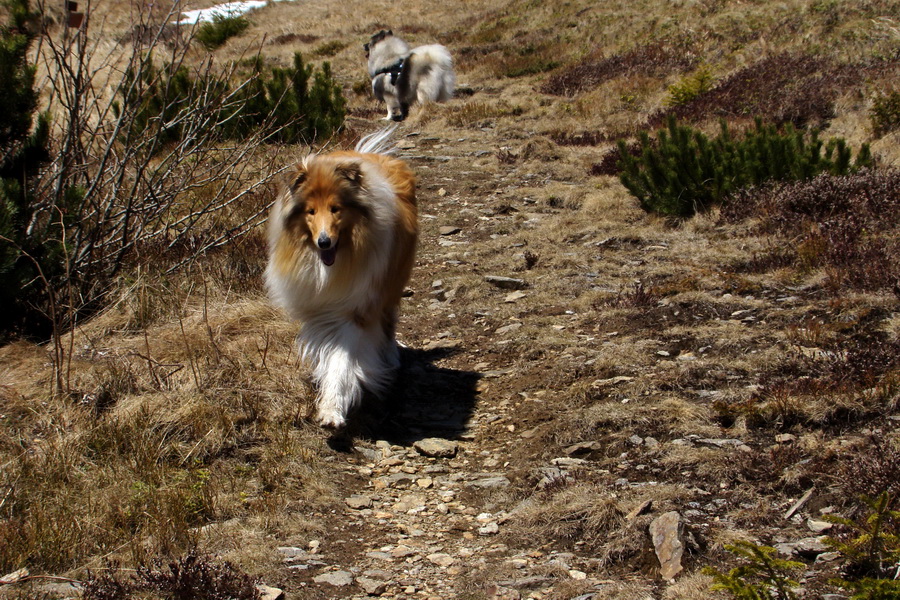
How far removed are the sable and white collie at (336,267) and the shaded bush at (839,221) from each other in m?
3.50

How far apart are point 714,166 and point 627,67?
27.4 feet

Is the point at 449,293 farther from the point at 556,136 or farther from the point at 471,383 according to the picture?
the point at 556,136

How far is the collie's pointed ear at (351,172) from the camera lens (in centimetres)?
482

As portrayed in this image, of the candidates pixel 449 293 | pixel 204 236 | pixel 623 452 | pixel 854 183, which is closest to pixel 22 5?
pixel 204 236

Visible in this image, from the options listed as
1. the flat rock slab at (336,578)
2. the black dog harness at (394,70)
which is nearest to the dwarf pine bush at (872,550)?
the flat rock slab at (336,578)

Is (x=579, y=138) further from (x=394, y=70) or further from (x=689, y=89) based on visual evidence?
(x=394, y=70)

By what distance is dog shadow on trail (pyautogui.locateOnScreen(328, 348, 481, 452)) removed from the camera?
16.6 feet

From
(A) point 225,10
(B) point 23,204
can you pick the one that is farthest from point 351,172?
(A) point 225,10

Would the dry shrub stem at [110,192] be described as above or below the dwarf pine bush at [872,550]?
above

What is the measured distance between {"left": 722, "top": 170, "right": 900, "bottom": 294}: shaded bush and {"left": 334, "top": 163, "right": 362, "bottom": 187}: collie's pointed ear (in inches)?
145

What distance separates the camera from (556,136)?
1312 centimetres

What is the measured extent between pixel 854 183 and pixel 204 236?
6.12 m

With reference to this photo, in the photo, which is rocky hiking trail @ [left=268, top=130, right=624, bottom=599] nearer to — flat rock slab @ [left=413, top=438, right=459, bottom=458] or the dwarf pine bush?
flat rock slab @ [left=413, top=438, right=459, bottom=458]

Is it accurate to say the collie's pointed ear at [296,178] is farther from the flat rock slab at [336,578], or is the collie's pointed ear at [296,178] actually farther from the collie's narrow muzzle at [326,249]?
the flat rock slab at [336,578]
